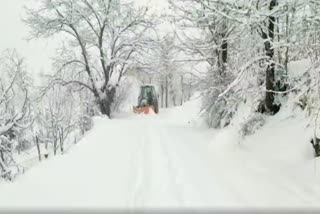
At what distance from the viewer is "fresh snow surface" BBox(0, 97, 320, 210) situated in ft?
20.9

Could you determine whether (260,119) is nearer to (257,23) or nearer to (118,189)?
(257,23)

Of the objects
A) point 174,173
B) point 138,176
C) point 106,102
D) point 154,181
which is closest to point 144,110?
point 106,102

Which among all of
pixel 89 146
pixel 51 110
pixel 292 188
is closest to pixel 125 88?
pixel 51 110

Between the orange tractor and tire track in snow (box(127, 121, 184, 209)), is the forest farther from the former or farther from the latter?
the orange tractor

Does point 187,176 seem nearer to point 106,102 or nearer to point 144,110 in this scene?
point 106,102

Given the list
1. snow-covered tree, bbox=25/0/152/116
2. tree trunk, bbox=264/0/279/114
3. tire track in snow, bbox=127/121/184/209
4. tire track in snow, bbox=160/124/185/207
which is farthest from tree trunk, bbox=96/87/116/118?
tree trunk, bbox=264/0/279/114

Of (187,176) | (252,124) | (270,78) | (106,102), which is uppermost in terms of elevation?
(270,78)

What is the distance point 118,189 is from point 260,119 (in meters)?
5.57

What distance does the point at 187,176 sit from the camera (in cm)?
803

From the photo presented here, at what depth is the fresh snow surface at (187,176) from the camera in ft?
20.9

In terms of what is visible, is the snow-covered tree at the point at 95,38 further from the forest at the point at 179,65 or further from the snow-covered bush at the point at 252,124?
the snow-covered bush at the point at 252,124

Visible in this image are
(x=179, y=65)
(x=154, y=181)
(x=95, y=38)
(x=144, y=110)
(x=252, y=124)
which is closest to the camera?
(x=154, y=181)

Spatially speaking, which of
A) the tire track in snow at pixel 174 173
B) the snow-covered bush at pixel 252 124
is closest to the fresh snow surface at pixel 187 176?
the tire track in snow at pixel 174 173

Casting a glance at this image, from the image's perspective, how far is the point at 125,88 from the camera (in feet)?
153
